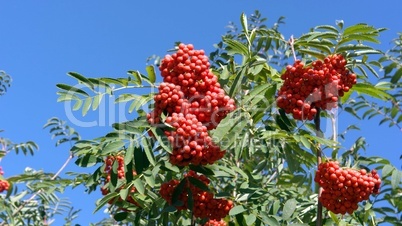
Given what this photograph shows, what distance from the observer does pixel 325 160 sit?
329cm

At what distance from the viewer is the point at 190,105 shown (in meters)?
2.92

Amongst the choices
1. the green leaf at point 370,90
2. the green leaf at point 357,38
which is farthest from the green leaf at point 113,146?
the green leaf at point 370,90

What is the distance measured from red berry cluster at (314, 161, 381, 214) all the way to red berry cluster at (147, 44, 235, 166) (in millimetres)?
640

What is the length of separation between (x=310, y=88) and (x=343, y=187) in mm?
582

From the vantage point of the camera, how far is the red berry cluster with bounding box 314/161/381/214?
119 inches

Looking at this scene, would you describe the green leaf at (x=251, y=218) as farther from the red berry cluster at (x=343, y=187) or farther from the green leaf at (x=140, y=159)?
the green leaf at (x=140, y=159)

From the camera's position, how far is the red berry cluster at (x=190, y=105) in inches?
110

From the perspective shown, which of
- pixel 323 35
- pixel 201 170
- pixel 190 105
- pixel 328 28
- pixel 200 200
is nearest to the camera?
pixel 190 105

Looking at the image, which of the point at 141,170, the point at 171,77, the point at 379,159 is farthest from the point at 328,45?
the point at 141,170

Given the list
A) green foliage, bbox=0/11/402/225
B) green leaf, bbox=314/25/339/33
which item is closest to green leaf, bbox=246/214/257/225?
green foliage, bbox=0/11/402/225

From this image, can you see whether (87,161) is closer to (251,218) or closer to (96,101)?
(96,101)

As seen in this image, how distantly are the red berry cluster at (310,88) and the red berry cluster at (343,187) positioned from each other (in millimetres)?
345

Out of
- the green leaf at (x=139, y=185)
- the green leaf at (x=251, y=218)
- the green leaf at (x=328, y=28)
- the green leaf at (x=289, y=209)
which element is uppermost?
the green leaf at (x=328, y=28)

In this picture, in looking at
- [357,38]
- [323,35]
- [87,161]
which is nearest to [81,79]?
[87,161]
